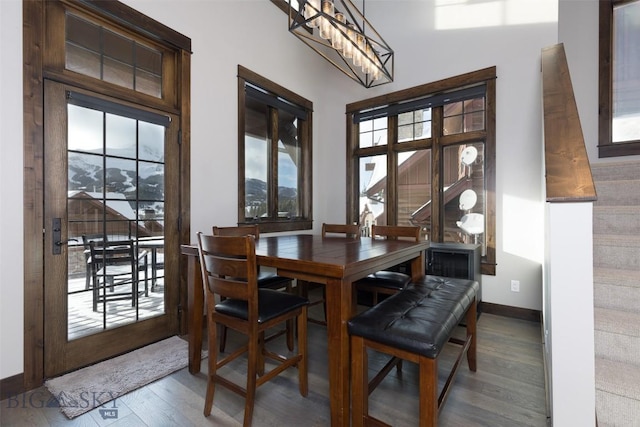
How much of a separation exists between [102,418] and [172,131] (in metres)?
2.15

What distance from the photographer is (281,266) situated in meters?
1.49

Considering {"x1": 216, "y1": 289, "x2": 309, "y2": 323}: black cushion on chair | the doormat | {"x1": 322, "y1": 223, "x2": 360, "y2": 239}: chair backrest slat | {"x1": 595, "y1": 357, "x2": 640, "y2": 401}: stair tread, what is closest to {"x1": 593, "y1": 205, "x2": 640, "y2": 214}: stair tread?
{"x1": 595, "y1": 357, "x2": 640, "y2": 401}: stair tread

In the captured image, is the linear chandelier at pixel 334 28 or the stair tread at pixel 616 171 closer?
the linear chandelier at pixel 334 28

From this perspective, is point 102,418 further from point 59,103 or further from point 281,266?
point 59,103

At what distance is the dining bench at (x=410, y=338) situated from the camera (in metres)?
1.21

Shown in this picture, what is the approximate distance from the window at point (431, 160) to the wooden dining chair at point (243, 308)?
96.7 inches

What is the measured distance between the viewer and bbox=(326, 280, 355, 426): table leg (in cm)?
134

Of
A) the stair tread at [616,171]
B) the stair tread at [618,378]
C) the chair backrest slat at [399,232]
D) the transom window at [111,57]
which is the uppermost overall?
the transom window at [111,57]

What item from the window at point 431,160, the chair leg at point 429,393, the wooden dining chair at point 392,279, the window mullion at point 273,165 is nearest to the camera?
the chair leg at point 429,393

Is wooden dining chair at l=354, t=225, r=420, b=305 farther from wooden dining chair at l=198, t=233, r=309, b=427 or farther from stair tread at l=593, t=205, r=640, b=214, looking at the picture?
stair tread at l=593, t=205, r=640, b=214

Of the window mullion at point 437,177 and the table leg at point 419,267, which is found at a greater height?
the window mullion at point 437,177

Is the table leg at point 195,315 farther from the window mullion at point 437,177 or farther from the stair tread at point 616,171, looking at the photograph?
the stair tread at point 616,171

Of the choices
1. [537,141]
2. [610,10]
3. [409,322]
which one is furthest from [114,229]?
[610,10]

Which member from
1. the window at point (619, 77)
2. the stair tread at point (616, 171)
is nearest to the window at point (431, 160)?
the stair tread at point (616, 171)
